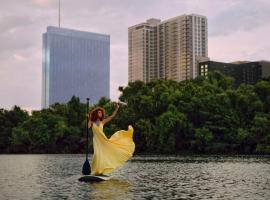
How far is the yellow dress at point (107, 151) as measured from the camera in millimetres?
38562

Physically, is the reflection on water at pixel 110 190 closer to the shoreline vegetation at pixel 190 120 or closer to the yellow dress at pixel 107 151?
the yellow dress at pixel 107 151

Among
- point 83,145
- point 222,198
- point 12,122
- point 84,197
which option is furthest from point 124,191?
point 12,122

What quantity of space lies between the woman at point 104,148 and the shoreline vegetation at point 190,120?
187 ft

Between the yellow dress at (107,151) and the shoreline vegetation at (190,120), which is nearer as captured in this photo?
the yellow dress at (107,151)

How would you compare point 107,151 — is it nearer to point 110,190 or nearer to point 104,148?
point 104,148

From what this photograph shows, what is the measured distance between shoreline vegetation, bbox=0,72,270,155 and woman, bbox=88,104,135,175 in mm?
57087

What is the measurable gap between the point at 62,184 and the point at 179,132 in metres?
71.9

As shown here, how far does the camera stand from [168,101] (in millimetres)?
112625

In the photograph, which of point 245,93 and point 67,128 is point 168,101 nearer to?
point 245,93

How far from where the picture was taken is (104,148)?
3891 centimetres

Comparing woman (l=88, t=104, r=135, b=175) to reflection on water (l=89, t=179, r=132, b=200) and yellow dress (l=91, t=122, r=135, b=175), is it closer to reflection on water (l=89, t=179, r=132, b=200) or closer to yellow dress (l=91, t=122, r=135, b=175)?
yellow dress (l=91, t=122, r=135, b=175)

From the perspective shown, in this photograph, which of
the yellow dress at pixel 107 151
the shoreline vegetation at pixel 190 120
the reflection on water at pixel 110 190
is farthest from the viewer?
the shoreline vegetation at pixel 190 120

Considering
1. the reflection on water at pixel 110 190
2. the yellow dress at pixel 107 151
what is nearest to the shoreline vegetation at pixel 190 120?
the yellow dress at pixel 107 151

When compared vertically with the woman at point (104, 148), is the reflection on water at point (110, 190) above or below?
below
